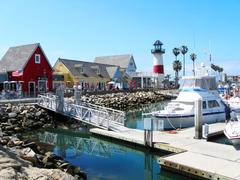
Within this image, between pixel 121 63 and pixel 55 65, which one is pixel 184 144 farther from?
pixel 121 63

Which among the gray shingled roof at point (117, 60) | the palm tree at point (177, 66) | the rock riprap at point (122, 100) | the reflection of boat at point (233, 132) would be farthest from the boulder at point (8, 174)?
the palm tree at point (177, 66)

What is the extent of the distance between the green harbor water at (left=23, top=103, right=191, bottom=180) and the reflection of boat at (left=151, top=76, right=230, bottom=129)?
4345 mm

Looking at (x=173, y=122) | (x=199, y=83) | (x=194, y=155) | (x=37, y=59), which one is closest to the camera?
(x=194, y=155)

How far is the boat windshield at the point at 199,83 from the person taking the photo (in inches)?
968

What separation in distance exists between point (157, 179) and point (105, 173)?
2417 mm

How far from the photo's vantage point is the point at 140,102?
1994 inches

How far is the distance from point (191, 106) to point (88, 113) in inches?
298

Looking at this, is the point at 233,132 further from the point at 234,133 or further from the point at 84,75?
the point at 84,75

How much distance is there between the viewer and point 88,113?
77.8ft

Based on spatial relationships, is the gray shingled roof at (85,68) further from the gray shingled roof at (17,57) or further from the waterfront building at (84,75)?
the gray shingled roof at (17,57)

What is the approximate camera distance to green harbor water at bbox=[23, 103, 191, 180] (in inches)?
567

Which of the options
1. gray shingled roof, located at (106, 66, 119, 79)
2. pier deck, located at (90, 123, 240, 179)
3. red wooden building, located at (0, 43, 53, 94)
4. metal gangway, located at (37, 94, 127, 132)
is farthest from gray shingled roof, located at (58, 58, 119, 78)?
pier deck, located at (90, 123, 240, 179)

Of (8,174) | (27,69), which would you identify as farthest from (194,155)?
(27,69)

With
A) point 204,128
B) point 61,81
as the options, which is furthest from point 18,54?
point 204,128
